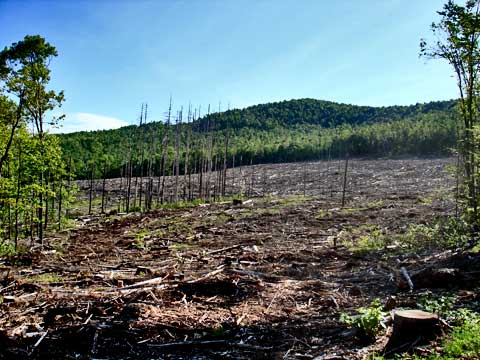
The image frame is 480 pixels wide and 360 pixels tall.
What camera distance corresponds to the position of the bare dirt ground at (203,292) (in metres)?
5.90

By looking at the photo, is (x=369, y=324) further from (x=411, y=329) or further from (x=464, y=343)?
(x=464, y=343)

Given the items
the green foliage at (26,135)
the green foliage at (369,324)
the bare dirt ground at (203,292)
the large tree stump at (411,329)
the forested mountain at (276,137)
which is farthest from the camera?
the forested mountain at (276,137)

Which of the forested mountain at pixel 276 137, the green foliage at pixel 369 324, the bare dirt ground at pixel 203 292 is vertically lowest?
the bare dirt ground at pixel 203 292

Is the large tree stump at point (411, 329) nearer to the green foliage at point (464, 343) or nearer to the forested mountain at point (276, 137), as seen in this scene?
the green foliage at point (464, 343)

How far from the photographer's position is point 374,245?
13.9 meters

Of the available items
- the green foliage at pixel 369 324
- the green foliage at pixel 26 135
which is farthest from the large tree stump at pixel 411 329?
the green foliage at pixel 26 135

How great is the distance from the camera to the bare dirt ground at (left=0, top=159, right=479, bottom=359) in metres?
5.90

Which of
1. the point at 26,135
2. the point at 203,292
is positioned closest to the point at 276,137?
the point at 26,135

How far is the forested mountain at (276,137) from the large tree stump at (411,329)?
46.5 ft

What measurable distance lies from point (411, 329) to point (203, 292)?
4.44m

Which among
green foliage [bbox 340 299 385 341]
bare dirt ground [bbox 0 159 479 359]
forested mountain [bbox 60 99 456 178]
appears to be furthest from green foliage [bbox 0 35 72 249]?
forested mountain [bbox 60 99 456 178]

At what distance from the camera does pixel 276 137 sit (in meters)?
118

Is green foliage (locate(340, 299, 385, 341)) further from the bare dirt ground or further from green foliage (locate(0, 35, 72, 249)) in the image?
green foliage (locate(0, 35, 72, 249))

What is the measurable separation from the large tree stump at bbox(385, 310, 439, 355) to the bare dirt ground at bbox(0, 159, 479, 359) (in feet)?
0.88
